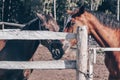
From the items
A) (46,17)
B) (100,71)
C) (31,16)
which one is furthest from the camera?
(31,16)

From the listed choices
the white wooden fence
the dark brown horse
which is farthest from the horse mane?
the white wooden fence

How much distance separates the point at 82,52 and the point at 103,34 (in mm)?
1459

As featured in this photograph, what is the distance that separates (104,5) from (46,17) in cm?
2910

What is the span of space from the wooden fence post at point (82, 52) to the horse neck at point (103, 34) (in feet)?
4.51

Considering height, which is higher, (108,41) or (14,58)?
(108,41)

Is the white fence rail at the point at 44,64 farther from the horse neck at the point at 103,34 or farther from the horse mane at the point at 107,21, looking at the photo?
the horse mane at the point at 107,21

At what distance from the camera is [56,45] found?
6.06 m

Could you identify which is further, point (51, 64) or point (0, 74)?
point (0, 74)

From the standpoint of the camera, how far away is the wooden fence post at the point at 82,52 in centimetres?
435

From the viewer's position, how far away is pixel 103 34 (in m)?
5.73

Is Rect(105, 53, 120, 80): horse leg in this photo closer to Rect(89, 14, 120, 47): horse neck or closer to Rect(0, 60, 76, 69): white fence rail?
Rect(89, 14, 120, 47): horse neck

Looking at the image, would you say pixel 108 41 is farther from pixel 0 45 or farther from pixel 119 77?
pixel 0 45

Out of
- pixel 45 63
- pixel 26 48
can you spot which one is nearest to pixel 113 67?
pixel 45 63

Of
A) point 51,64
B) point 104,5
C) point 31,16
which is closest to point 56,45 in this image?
point 51,64
